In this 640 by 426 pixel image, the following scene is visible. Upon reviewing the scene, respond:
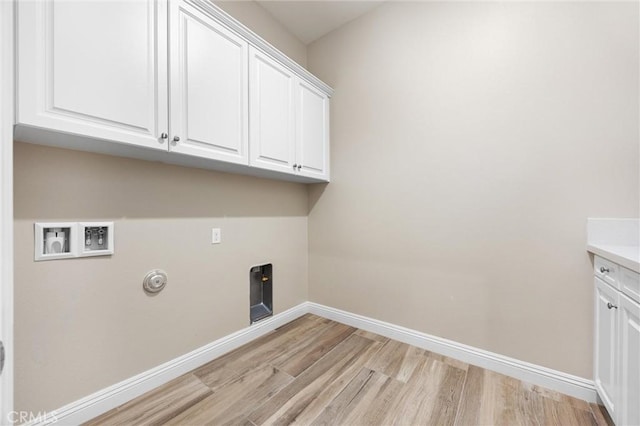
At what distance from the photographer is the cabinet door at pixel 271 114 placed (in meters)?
1.84

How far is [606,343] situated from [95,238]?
279cm

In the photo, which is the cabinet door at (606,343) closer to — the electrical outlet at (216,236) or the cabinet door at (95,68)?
the electrical outlet at (216,236)

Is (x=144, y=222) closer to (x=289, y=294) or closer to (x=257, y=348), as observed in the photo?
(x=257, y=348)

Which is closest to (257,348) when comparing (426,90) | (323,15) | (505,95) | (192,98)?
(192,98)

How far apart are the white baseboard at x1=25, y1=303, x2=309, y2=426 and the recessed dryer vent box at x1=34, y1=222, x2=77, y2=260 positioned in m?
0.78

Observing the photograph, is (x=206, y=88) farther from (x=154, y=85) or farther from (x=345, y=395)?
(x=345, y=395)

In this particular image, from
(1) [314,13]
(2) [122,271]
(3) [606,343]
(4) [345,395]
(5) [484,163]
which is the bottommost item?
(4) [345,395]

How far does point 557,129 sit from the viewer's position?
1.59 metres

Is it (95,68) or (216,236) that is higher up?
(95,68)

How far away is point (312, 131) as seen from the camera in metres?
2.39

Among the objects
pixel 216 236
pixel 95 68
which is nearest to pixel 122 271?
pixel 216 236

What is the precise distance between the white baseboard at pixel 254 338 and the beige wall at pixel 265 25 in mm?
2606

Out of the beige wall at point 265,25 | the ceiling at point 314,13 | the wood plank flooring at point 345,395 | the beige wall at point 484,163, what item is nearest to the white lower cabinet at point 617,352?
the beige wall at point 484,163

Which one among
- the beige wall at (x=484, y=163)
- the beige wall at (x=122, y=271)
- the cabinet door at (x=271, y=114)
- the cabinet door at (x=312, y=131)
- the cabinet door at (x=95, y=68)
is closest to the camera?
the cabinet door at (x=95, y=68)
